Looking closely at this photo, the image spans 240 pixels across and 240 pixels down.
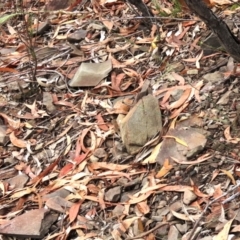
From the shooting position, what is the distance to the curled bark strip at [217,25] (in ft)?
7.52

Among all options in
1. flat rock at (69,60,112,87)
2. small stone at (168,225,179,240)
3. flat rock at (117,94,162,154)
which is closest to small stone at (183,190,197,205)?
small stone at (168,225,179,240)

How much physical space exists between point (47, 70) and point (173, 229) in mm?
1573

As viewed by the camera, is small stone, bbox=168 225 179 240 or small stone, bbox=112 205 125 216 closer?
small stone, bbox=168 225 179 240

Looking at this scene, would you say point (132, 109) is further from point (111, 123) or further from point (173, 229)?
point (173, 229)

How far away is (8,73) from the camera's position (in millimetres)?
3680

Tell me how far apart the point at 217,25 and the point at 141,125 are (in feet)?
2.16

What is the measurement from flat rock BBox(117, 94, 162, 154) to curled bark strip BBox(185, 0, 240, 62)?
21.0 inches

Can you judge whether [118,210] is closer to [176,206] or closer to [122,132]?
[176,206]

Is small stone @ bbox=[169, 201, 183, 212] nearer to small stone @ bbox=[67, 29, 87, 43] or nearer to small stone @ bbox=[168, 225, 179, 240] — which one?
small stone @ bbox=[168, 225, 179, 240]

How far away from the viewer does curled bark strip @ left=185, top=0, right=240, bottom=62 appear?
90.3 inches

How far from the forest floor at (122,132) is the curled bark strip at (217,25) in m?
0.27

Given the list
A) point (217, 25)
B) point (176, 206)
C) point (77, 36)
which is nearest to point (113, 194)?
point (176, 206)

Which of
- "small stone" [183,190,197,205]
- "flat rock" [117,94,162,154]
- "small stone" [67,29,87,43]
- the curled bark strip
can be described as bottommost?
"small stone" [67,29,87,43]

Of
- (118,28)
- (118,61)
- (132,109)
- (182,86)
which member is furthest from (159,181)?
(118,28)
